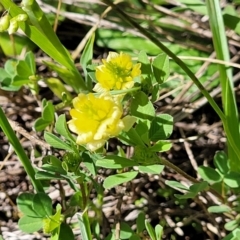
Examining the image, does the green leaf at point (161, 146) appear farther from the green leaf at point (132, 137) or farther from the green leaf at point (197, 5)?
the green leaf at point (197, 5)

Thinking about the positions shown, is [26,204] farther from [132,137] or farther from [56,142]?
[132,137]

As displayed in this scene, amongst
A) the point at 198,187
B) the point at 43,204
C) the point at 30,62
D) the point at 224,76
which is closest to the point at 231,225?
the point at 198,187

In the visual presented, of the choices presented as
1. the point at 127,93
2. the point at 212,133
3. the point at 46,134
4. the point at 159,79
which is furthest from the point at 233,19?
the point at 46,134

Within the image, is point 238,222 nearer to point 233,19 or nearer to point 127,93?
point 127,93

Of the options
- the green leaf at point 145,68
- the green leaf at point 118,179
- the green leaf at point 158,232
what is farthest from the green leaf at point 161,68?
the green leaf at point 158,232

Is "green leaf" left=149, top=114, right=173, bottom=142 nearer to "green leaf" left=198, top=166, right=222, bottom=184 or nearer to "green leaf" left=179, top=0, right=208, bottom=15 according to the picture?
"green leaf" left=198, top=166, right=222, bottom=184

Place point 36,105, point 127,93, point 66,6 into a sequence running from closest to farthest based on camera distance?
point 127,93 → point 36,105 → point 66,6
